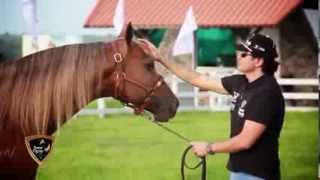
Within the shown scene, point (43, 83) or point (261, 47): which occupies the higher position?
point (261, 47)

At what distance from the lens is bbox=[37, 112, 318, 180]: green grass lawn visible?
334 centimetres

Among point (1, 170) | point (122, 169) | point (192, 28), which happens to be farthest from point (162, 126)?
point (1, 170)

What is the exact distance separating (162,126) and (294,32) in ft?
3.39

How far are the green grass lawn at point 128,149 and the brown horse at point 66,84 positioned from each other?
0.73 feet

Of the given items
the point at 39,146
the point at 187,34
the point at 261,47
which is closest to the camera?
the point at 261,47

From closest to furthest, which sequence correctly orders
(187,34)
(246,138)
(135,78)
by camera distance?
(246,138)
(135,78)
(187,34)

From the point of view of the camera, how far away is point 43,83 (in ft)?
10.1

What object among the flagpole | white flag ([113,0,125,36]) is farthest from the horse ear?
the flagpole

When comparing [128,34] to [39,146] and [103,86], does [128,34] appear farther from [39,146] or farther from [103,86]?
[39,146]

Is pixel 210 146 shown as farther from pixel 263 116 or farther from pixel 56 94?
pixel 56 94

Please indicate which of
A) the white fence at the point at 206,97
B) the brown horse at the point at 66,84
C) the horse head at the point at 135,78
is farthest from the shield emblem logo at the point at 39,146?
the horse head at the point at 135,78

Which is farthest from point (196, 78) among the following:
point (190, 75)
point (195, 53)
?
point (195, 53)

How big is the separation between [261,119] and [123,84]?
0.78 metres

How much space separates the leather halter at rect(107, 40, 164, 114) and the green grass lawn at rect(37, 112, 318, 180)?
0.19m
